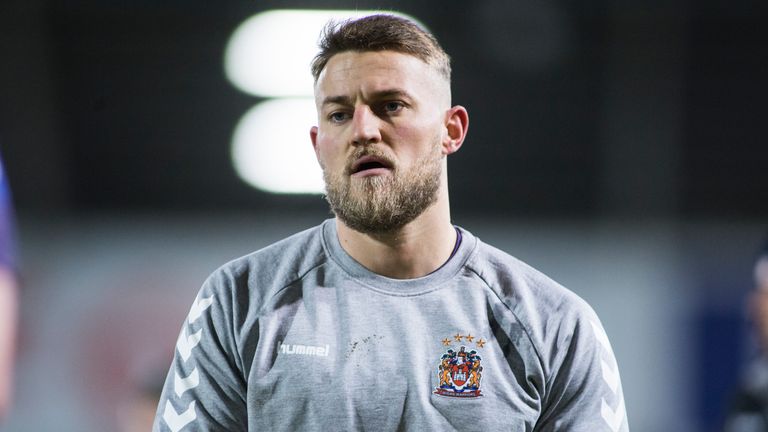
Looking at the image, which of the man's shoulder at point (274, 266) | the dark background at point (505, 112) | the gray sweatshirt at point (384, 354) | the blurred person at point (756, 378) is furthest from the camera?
the dark background at point (505, 112)

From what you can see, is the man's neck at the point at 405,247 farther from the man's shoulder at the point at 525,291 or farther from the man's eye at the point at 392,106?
the man's eye at the point at 392,106

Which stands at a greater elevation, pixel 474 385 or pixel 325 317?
pixel 325 317

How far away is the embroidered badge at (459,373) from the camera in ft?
4.80

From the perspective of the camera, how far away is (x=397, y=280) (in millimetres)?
1540

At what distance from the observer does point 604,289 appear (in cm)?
368

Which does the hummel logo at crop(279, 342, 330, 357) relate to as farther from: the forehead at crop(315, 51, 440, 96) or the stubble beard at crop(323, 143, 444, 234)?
the forehead at crop(315, 51, 440, 96)

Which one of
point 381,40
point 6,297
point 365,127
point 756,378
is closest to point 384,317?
point 365,127

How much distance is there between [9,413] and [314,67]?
8.69 ft

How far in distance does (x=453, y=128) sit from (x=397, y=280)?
310 mm

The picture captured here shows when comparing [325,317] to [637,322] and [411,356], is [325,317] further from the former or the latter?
[637,322]

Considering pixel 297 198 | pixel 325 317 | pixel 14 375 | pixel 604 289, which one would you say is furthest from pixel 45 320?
pixel 325 317

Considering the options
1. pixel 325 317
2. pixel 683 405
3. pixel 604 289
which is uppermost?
pixel 325 317

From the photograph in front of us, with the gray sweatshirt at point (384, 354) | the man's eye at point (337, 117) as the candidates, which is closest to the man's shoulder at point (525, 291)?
the gray sweatshirt at point (384, 354)

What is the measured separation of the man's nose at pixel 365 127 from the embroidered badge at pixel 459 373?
0.37 m
